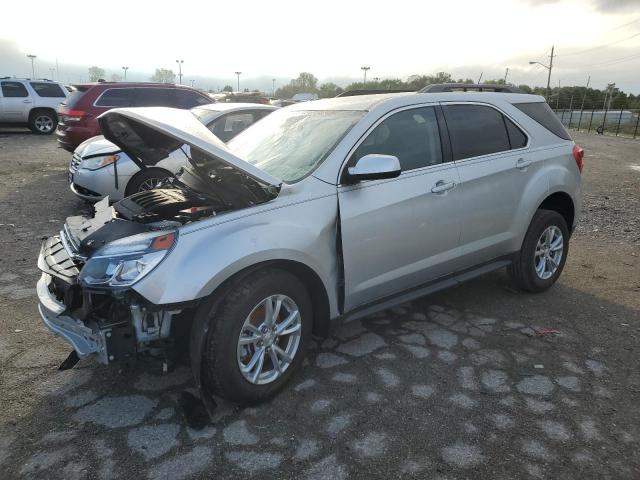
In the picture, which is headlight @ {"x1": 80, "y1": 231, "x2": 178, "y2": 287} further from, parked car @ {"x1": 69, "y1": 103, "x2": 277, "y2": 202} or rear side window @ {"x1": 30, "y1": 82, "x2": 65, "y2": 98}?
rear side window @ {"x1": 30, "y1": 82, "x2": 65, "y2": 98}

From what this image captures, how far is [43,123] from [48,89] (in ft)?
4.00

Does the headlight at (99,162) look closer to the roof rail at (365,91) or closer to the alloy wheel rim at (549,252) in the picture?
the roof rail at (365,91)

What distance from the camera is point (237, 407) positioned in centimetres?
300

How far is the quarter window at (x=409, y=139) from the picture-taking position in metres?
3.57

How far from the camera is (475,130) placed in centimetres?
418

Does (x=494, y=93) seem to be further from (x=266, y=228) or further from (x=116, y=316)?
(x=116, y=316)

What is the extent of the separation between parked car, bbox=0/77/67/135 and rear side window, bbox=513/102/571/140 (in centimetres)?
1722

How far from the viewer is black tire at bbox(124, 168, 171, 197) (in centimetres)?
646

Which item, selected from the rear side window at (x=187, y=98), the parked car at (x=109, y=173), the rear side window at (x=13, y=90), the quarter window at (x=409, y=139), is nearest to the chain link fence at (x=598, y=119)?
the rear side window at (x=187, y=98)

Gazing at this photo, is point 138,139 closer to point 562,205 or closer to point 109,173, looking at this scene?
point 109,173

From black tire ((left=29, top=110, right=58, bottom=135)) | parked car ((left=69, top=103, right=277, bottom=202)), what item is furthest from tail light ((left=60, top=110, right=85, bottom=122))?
black tire ((left=29, top=110, right=58, bottom=135))

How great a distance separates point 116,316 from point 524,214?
133 inches

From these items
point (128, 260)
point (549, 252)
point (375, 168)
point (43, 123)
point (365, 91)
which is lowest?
point (549, 252)

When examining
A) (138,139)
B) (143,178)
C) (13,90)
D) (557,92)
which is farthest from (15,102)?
(557,92)
